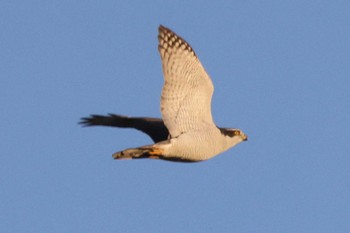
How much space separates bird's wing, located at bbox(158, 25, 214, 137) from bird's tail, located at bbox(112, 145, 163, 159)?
1.89 feet

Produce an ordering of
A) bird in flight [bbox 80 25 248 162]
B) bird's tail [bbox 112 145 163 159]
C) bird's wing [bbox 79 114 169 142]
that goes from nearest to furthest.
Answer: bird's tail [bbox 112 145 163 159], bird in flight [bbox 80 25 248 162], bird's wing [bbox 79 114 169 142]

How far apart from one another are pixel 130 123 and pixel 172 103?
2784mm

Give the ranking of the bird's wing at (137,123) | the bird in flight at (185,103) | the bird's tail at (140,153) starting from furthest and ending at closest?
the bird's wing at (137,123) → the bird in flight at (185,103) → the bird's tail at (140,153)

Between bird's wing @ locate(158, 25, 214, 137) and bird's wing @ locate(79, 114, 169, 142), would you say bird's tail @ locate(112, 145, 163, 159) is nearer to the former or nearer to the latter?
bird's wing @ locate(158, 25, 214, 137)

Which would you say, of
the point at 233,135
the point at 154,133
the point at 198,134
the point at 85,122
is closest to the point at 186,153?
the point at 198,134

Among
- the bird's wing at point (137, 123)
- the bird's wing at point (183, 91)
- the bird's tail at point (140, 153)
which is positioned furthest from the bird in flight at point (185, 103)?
the bird's wing at point (137, 123)

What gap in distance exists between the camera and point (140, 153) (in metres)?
13.9

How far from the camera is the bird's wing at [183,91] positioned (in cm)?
1449

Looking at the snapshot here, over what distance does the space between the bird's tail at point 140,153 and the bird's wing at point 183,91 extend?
58 cm

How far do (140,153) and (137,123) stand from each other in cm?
315

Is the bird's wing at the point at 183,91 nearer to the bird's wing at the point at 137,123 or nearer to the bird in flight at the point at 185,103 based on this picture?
the bird in flight at the point at 185,103

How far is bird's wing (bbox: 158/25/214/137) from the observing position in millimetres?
14492

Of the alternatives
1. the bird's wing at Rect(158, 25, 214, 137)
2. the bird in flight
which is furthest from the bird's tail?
the bird's wing at Rect(158, 25, 214, 137)

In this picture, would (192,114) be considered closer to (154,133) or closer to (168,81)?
(168,81)
